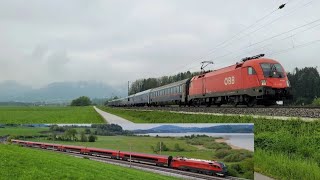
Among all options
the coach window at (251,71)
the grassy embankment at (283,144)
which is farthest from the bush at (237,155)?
the coach window at (251,71)

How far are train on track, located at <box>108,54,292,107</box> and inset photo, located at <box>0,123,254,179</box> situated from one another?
6582 mm

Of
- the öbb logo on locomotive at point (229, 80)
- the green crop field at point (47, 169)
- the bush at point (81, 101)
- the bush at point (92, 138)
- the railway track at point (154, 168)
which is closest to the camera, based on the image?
the green crop field at point (47, 169)

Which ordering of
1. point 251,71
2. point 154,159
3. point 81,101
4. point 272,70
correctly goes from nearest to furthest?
point 154,159, point 81,101, point 272,70, point 251,71

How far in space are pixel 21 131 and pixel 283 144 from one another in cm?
908

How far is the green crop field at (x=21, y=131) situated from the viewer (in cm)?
1080

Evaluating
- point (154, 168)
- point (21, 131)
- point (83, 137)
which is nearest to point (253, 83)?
point (154, 168)

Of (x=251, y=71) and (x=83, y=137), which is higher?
(x=251, y=71)

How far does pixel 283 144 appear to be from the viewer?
1540cm

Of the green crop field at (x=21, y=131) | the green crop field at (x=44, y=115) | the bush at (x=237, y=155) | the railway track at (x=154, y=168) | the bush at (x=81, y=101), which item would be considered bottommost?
the railway track at (x=154, y=168)

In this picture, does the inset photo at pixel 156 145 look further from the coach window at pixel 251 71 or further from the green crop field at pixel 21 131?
the coach window at pixel 251 71

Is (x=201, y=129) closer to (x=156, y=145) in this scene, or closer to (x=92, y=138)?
(x=156, y=145)

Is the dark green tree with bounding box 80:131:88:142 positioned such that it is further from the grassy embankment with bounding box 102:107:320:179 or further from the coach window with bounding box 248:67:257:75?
the coach window with bounding box 248:67:257:75

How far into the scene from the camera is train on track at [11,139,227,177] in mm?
10641

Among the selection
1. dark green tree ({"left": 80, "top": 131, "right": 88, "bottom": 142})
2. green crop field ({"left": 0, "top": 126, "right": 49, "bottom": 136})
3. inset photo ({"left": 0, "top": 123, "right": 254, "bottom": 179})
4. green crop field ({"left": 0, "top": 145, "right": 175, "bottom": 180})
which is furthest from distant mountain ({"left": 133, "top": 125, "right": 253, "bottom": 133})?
green crop field ({"left": 0, "top": 126, "right": 49, "bottom": 136})
